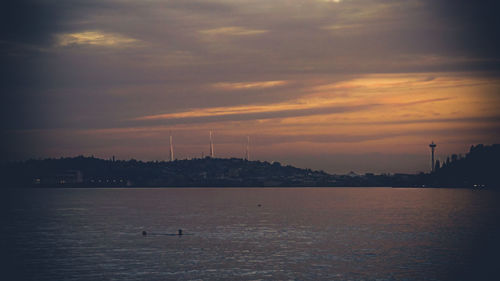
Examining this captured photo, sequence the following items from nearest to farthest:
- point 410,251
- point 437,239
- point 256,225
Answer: point 410,251
point 437,239
point 256,225

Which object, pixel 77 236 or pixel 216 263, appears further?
pixel 77 236

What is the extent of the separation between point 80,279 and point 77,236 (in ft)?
173

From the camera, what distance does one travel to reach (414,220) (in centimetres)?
17900

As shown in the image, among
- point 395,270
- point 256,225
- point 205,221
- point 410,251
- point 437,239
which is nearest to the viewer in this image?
point 395,270

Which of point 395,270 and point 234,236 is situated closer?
point 395,270

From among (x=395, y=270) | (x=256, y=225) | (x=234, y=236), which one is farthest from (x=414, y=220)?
(x=395, y=270)

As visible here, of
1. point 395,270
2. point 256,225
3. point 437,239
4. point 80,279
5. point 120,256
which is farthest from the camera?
point 256,225

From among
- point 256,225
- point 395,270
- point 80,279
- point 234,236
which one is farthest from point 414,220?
point 80,279

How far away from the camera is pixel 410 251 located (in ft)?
343

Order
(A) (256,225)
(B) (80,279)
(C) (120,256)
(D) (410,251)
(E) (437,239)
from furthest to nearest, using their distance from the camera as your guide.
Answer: (A) (256,225), (E) (437,239), (D) (410,251), (C) (120,256), (B) (80,279)

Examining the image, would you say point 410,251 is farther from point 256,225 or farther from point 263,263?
point 256,225

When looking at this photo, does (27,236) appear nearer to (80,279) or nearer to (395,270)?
(80,279)

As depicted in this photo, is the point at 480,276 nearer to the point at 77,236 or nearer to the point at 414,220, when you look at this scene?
the point at 77,236

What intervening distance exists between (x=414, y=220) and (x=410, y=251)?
77.7m
